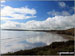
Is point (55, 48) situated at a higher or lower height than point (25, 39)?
lower

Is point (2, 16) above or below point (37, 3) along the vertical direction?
below

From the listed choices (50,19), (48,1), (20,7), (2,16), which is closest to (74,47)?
(50,19)

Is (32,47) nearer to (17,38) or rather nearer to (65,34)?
(17,38)

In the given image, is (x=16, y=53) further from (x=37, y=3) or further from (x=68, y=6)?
(x=68, y=6)

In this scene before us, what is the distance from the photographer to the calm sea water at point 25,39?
2.97m

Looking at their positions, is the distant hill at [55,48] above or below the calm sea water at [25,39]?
below

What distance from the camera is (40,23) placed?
2.97 m

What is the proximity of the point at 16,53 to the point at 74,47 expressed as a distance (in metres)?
1.55

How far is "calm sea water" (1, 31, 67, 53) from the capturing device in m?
2.97

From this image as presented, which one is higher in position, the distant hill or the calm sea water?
the calm sea water

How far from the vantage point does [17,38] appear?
298 centimetres

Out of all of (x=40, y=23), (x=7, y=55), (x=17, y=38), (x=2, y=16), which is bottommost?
(x=7, y=55)

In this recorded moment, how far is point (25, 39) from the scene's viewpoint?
300 centimetres

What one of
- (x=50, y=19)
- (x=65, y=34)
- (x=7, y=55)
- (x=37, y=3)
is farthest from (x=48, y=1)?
(x=7, y=55)
